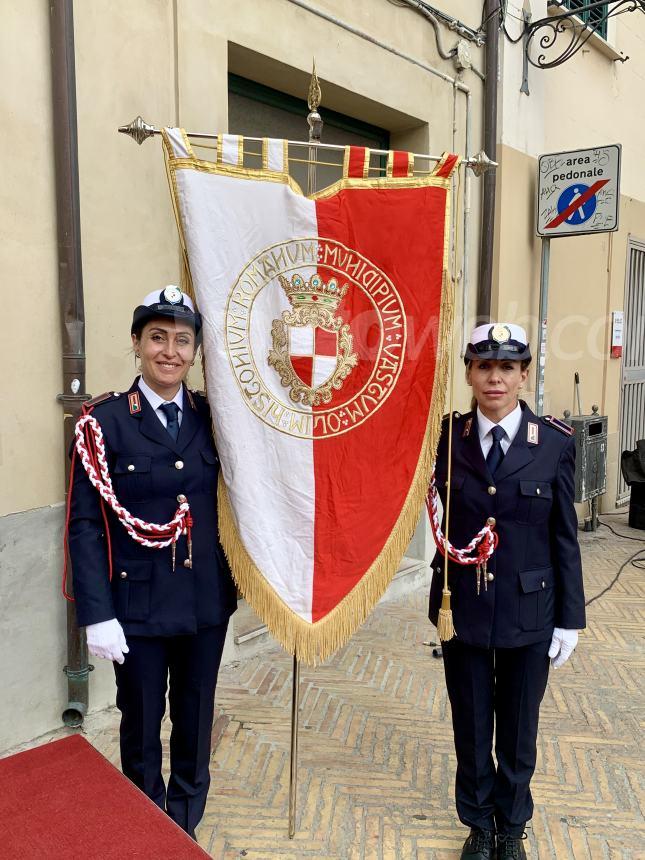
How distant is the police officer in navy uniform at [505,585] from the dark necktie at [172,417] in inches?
39.8

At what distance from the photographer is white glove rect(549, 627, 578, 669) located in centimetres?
253

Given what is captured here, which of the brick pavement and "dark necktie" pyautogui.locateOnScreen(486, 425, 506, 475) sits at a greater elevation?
"dark necktie" pyautogui.locateOnScreen(486, 425, 506, 475)

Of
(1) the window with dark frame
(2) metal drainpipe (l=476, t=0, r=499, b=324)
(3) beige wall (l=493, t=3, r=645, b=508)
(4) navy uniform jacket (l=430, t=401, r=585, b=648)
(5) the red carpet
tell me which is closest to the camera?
(5) the red carpet

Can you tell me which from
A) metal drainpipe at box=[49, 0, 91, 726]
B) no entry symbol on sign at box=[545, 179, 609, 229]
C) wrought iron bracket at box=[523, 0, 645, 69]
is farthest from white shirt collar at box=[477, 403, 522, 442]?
wrought iron bracket at box=[523, 0, 645, 69]

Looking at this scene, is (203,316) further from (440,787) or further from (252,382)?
(440,787)

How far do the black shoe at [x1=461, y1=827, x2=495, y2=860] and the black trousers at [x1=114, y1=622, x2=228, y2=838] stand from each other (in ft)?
3.36

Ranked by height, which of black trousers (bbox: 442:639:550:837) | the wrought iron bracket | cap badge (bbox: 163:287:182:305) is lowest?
black trousers (bbox: 442:639:550:837)

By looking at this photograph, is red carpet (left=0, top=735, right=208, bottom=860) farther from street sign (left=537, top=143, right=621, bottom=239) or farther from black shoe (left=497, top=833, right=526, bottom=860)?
street sign (left=537, top=143, right=621, bottom=239)

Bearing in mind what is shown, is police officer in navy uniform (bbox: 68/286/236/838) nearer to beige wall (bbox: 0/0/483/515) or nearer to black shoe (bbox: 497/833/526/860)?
beige wall (bbox: 0/0/483/515)

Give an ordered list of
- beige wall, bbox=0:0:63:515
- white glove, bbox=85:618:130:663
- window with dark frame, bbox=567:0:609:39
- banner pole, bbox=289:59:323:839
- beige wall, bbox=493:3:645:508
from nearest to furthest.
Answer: white glove, bbox=85:618:130:663 < banner pole, bbox=289:59:323:839 < beige wall, bbox=0:0:63:515 < beige wall, bbox=493:3:645:508 < window with dark frame, bbox=567:0:609:39

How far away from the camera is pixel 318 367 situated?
2615 millimetres

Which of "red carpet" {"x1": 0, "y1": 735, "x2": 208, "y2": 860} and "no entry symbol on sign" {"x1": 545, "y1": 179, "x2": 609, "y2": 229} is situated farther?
"no entry symbol on sign" {"x1": 545, "y1": 179, "x2": 609, "y2": 229}

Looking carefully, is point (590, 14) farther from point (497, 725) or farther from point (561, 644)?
point (497, 725)

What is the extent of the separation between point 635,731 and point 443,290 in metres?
2.64
